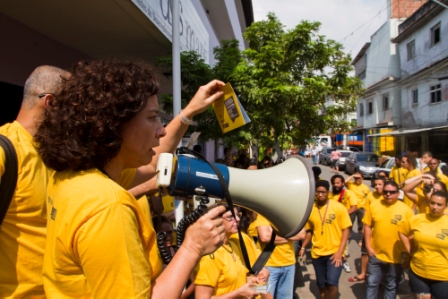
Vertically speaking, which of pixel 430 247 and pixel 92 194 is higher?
pixel 92 194

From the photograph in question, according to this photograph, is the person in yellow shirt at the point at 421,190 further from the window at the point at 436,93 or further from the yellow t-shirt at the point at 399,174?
the window at the point at 436,93

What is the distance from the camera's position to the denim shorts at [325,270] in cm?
439

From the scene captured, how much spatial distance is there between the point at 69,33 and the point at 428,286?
5.81 metres

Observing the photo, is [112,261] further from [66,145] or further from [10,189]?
[10,189]

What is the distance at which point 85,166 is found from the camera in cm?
112

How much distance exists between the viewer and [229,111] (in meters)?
1.88

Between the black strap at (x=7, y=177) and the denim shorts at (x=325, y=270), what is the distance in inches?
158

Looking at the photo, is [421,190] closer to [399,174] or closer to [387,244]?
[387,244]

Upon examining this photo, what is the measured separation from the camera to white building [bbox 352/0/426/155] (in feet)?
84.0

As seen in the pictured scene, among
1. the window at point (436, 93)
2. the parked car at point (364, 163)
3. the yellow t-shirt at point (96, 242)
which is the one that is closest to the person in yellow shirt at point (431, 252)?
the yellow t-shirt at point (96, 242)

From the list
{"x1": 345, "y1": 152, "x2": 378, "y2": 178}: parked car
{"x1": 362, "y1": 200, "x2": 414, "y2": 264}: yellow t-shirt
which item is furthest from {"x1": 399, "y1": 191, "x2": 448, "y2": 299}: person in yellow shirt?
{"x1": 345, "y1": 152, "x2": 378, "y2": 178}: parked car

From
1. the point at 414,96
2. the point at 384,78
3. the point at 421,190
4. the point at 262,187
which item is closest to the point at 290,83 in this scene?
the point at 421,190

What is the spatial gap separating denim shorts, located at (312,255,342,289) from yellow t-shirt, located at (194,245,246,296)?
7.25ft

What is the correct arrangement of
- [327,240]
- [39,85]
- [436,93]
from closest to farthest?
[39,85], [327,240], [436,93]
